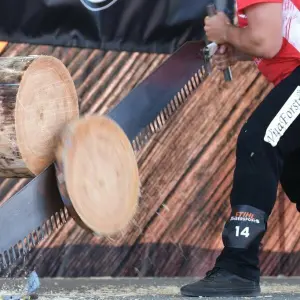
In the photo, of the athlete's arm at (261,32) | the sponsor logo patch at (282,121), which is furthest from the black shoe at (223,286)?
the athlete's arm at (261,32)

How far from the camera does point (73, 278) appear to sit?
5445 mm

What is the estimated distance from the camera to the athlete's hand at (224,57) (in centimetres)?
455

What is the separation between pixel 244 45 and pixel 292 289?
162cm

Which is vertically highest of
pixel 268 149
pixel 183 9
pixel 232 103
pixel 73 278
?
pixel 183 9

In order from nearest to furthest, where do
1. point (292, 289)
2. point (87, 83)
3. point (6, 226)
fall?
point (6, 226) → point (292, 289) → point (87, 83)

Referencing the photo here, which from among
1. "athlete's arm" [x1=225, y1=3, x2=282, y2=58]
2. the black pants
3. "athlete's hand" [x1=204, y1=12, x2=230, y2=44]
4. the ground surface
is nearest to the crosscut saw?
the ground surface

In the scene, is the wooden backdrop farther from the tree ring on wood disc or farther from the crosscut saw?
the tree ring on wood disc

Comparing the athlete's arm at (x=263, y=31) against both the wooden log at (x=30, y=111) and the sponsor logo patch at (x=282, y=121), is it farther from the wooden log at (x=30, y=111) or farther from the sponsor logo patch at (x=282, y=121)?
the wooden log at (x=30, y=111)

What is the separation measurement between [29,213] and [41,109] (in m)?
0.57

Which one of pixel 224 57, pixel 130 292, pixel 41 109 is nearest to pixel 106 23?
pixel 224 57

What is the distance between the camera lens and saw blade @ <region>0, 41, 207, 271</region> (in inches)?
155

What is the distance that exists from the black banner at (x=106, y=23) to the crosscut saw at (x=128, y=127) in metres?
0.19

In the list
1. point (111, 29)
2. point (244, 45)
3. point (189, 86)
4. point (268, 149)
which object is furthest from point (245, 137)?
point (111, 29)

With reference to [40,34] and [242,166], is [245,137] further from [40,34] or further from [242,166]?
[40,34]
